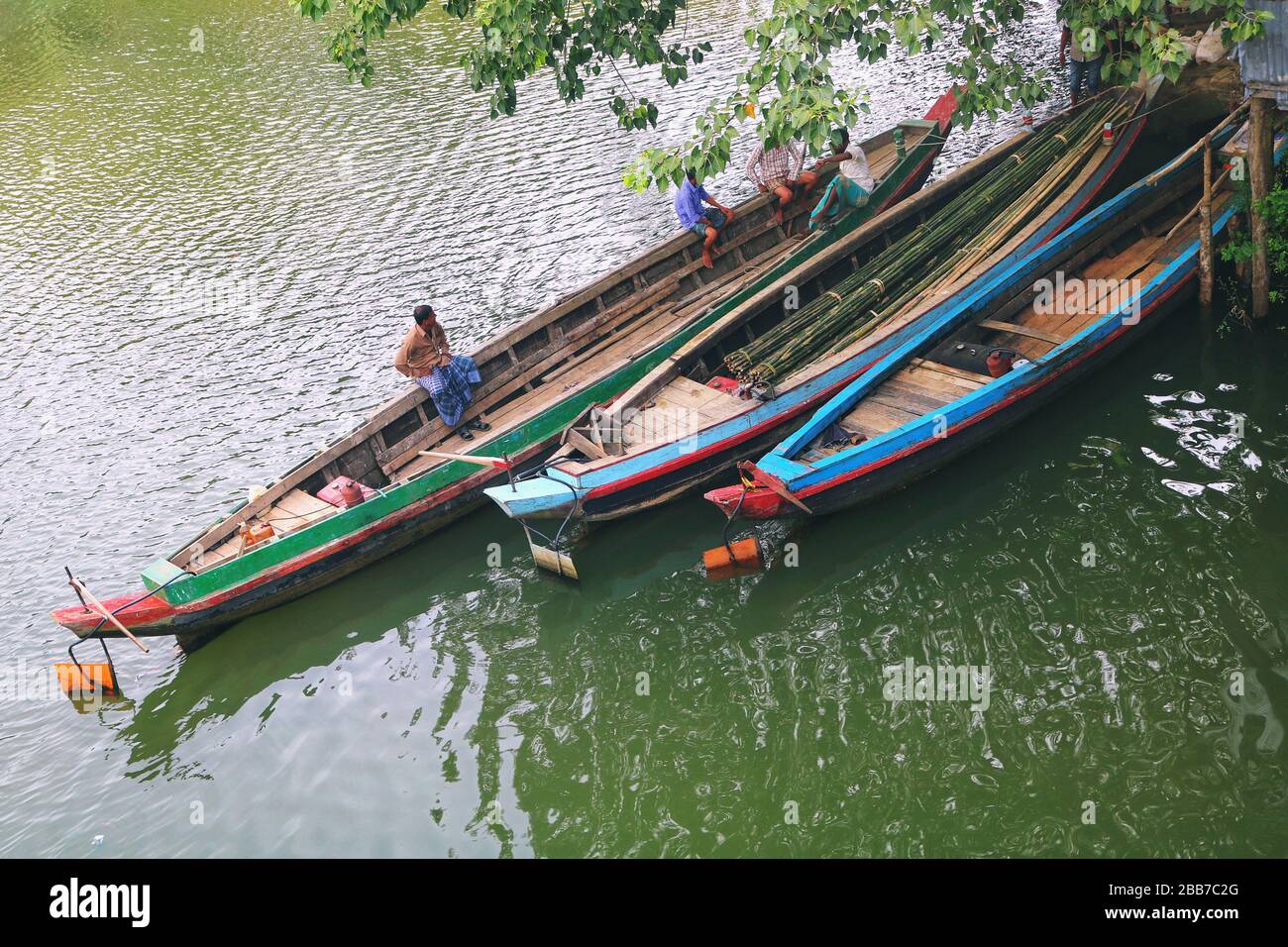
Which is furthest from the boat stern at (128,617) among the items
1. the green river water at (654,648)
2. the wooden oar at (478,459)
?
the wooden oar at (478,459)

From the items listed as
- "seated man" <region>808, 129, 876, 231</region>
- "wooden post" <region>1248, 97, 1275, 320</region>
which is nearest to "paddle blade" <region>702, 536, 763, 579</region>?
"seated man" <region>808, 129, 876, 231</region>

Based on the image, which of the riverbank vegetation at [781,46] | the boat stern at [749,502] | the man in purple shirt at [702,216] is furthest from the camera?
the man in purple shirt at [702,216]

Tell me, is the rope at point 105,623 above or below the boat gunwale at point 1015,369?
below

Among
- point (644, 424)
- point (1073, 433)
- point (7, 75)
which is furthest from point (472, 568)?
point (7, 75)

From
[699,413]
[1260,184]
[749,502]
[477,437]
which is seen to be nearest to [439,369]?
[477,437]

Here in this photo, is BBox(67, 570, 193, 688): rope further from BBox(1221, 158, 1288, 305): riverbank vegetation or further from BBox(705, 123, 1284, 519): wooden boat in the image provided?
BBox(1221, 158, 1288, 305): riverbank vegetation

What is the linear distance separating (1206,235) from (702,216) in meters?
5.81

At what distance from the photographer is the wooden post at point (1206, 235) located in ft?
36.4

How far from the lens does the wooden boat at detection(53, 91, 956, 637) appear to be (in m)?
9.89

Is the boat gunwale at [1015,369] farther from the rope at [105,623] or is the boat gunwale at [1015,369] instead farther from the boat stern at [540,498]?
the rope at [105,623]

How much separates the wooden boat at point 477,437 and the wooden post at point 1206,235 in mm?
3877

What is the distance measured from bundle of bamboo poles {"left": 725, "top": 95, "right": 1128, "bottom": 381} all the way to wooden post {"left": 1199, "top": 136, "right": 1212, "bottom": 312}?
1927 millimetres

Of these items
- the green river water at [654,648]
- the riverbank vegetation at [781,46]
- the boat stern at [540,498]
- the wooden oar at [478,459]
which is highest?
the riverbank vegetation at [781,46]

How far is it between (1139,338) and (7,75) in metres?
31.3
